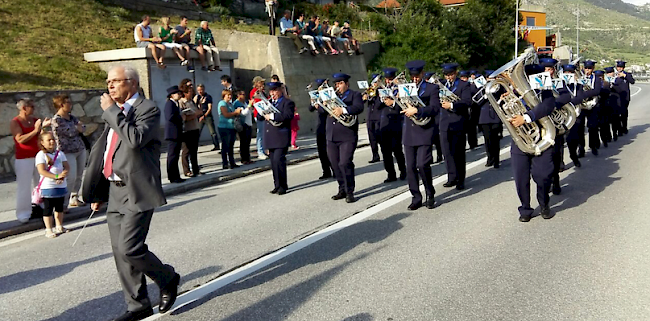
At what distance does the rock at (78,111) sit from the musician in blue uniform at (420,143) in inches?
306

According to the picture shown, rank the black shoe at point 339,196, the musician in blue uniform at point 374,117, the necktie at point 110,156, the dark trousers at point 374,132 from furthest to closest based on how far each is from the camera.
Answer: the dark trousers at point 374,132 < the musician in blue uniform at point 374,117 < the black shoe at point 339,196 < the necktie at point 110,156

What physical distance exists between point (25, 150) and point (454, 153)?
640 cm

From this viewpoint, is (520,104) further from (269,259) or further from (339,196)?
(269,259)

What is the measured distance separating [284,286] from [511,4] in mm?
46855

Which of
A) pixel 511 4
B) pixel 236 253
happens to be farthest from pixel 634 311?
pixel 511 4

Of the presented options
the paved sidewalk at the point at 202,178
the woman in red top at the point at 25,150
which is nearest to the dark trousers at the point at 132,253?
the paved sidewalk at the point at 202,178

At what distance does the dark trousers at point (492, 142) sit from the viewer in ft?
36.1

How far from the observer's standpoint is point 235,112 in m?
12.2

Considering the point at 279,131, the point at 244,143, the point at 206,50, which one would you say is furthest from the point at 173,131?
the point at 206,50

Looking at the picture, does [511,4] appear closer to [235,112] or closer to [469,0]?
[469,0]

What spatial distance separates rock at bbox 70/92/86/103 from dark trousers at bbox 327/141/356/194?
649 centimetres

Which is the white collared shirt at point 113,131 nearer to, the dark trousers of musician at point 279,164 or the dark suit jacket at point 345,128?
the dark suit jacket at point 345,128

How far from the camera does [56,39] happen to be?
669 inches

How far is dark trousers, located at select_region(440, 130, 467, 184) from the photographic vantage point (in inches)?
365
